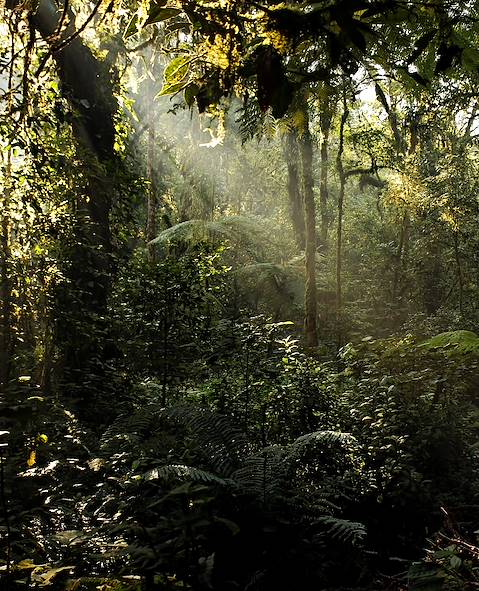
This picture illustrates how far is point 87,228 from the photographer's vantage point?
6227mm

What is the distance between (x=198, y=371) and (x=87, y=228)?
2.32 m

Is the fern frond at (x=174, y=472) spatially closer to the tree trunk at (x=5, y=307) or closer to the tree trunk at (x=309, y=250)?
the tree trunk at (x=5, y=307)

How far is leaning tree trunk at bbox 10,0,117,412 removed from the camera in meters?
6.27

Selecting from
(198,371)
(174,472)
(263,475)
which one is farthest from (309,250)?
(174,472)

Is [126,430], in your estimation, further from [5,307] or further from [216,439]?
[5,307]

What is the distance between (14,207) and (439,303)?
47.4 ft

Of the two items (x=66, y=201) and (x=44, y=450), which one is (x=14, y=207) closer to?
(x=66, y=201)

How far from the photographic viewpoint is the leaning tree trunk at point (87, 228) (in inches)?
247

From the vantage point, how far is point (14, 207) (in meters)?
5.52

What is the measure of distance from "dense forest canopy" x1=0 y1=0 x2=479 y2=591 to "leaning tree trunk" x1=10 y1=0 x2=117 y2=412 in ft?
0.12

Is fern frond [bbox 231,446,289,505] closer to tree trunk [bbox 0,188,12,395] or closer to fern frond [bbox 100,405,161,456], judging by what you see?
fern frond [bbox 100,405,161,456]

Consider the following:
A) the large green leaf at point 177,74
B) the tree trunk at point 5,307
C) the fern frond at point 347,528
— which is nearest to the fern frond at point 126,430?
the tree trunk at point 5,307

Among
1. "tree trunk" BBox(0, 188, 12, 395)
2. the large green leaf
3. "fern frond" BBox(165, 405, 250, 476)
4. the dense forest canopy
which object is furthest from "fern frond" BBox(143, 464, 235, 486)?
"tree trunk" BBox(0, 188, 12, 395)

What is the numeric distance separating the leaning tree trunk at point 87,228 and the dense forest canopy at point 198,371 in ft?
0.12
